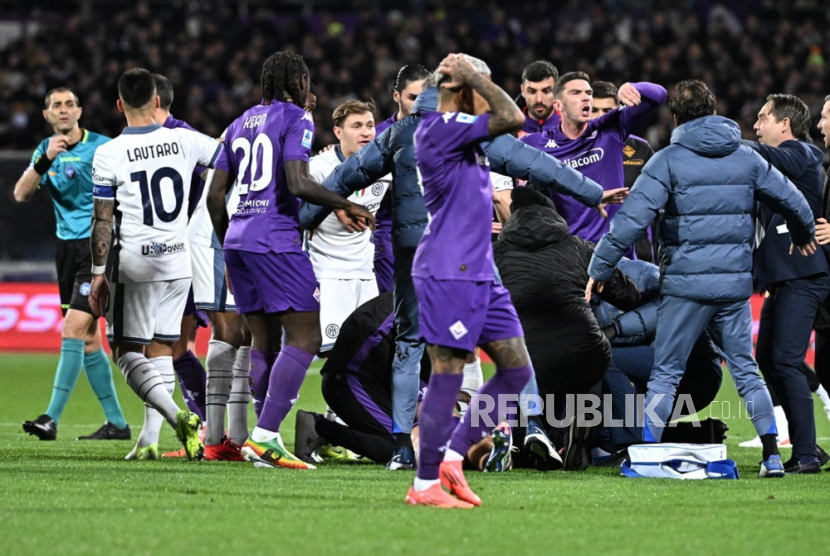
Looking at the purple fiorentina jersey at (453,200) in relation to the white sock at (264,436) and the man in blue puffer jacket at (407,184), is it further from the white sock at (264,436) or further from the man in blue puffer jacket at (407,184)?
the white sock at (264,436)

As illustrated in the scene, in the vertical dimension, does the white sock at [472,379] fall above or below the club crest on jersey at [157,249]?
below

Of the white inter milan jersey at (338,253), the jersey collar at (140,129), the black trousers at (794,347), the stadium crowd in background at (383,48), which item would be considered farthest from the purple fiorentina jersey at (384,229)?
the stadium crowd in background at (383,48)

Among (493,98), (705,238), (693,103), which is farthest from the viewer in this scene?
(693,103)

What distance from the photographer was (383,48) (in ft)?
83.8

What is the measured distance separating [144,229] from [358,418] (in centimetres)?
181

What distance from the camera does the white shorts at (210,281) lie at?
8.66m

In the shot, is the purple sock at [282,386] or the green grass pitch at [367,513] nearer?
the green grass pitch at [367,513]

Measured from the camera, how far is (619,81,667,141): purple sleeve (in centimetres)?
818

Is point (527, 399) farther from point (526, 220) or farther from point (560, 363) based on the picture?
point (526, 220)

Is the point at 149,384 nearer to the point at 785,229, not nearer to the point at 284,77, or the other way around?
the point at 284,77

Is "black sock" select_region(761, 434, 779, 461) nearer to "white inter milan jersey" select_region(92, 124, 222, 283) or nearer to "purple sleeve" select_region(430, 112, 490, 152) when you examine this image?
"purple sleeve" select_region(430, 112, 490, 152)

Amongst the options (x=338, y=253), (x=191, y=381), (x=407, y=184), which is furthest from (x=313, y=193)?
(x=191, y=381)

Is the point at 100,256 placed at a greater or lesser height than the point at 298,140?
lesser

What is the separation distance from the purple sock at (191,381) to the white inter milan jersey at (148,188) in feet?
3.95
